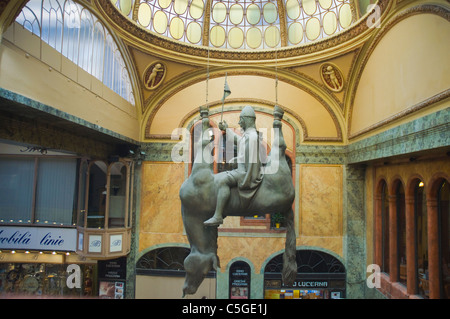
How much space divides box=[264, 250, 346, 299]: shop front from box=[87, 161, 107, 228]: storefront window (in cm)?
581

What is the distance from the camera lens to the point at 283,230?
12.0 metres

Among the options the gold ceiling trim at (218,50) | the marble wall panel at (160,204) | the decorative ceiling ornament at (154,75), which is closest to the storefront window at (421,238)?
the gold ceiling trim at (218,50)

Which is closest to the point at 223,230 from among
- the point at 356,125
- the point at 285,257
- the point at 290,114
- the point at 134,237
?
the point at 134,237

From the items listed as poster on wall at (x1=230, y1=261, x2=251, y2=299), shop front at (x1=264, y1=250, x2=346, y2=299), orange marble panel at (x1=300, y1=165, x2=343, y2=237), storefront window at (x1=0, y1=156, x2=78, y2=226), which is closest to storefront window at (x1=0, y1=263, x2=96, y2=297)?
storefront window at (x1=0, y1=156, x2=78, y2=226)

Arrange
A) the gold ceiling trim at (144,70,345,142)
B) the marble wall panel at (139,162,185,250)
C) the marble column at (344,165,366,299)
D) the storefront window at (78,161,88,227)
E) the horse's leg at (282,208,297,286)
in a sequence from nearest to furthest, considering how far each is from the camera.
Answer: the horse's leg at (282,208,297,286), the storefront window at (78,161,88,227), the marble column at (344,165,366,299), the marble wall panel at (139,162,185,250), the gold ceiling trim at (144,70,345,142)

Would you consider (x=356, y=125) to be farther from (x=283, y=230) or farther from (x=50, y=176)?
(x=50, y=176)

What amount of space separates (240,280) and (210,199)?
7.89 metres

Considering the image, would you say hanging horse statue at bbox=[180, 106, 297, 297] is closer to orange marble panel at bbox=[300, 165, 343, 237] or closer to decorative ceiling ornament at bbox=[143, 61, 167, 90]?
orange marble panel at bbox=[300, 165, 343, 237]

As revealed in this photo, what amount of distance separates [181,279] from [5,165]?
7.15 meters

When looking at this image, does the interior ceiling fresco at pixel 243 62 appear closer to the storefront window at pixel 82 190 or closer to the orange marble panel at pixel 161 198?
the orange marble panel at pixel 161 198

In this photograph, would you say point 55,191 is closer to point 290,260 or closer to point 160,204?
point 160,204

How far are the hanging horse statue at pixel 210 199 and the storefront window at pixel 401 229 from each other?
234 inches

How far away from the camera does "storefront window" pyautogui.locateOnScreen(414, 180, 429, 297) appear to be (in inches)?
322

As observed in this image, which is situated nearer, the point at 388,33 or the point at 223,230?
the point at 388,33
